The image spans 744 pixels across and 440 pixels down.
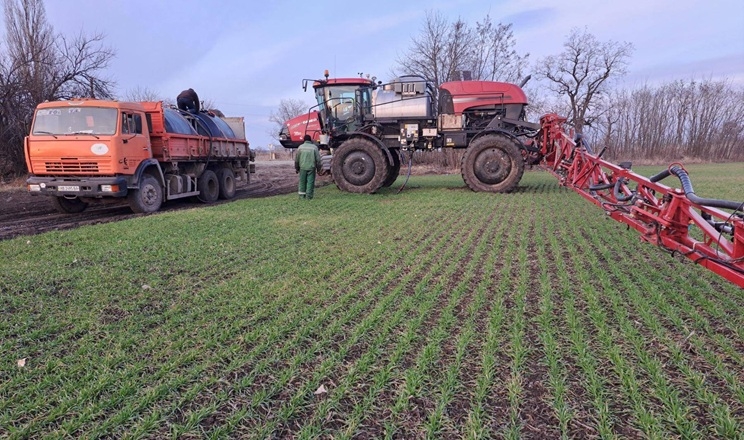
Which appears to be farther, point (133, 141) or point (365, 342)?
point (133, 141)

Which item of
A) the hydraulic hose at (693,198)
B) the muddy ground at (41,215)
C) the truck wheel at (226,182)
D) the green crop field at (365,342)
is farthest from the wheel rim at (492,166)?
the muddy ground at (41,215)

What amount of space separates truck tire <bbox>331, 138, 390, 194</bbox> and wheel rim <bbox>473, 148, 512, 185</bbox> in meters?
2.57

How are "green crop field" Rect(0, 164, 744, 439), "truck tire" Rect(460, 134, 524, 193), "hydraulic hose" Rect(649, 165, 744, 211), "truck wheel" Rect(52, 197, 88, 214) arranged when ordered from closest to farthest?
"green crop field" Rect(0, 164, 744, 439)
"hydraulic hose" Rect(649, 165, 744, 211)
"truck wheel" Rect(52, 197, 88, 214)
"truck tire" Rect(460, 134, 524, 193)

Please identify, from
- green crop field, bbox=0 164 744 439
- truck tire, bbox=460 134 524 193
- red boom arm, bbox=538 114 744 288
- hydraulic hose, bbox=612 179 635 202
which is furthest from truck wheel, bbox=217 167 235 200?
hydraulic hose, bbox=612 179 635 202

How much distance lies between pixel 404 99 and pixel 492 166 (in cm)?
308

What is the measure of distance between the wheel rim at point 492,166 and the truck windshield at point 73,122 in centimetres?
888

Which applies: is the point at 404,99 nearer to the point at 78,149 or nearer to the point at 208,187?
the point at 208,187

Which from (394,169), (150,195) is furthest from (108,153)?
(394,169)

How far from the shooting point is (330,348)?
127 inches

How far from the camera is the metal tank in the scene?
12383mm

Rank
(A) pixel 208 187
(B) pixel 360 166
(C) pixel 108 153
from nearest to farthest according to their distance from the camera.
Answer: (C) pixel 108 153, (B) pixel 360 166, (A) pixel 208 187

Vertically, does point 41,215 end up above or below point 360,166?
below

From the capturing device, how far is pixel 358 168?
40.9ft

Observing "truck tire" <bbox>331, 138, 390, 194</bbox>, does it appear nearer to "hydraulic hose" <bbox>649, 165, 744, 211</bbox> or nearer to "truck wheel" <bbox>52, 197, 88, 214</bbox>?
"truck wheel" <bbox>52, 197, 88, 214</bbox>
